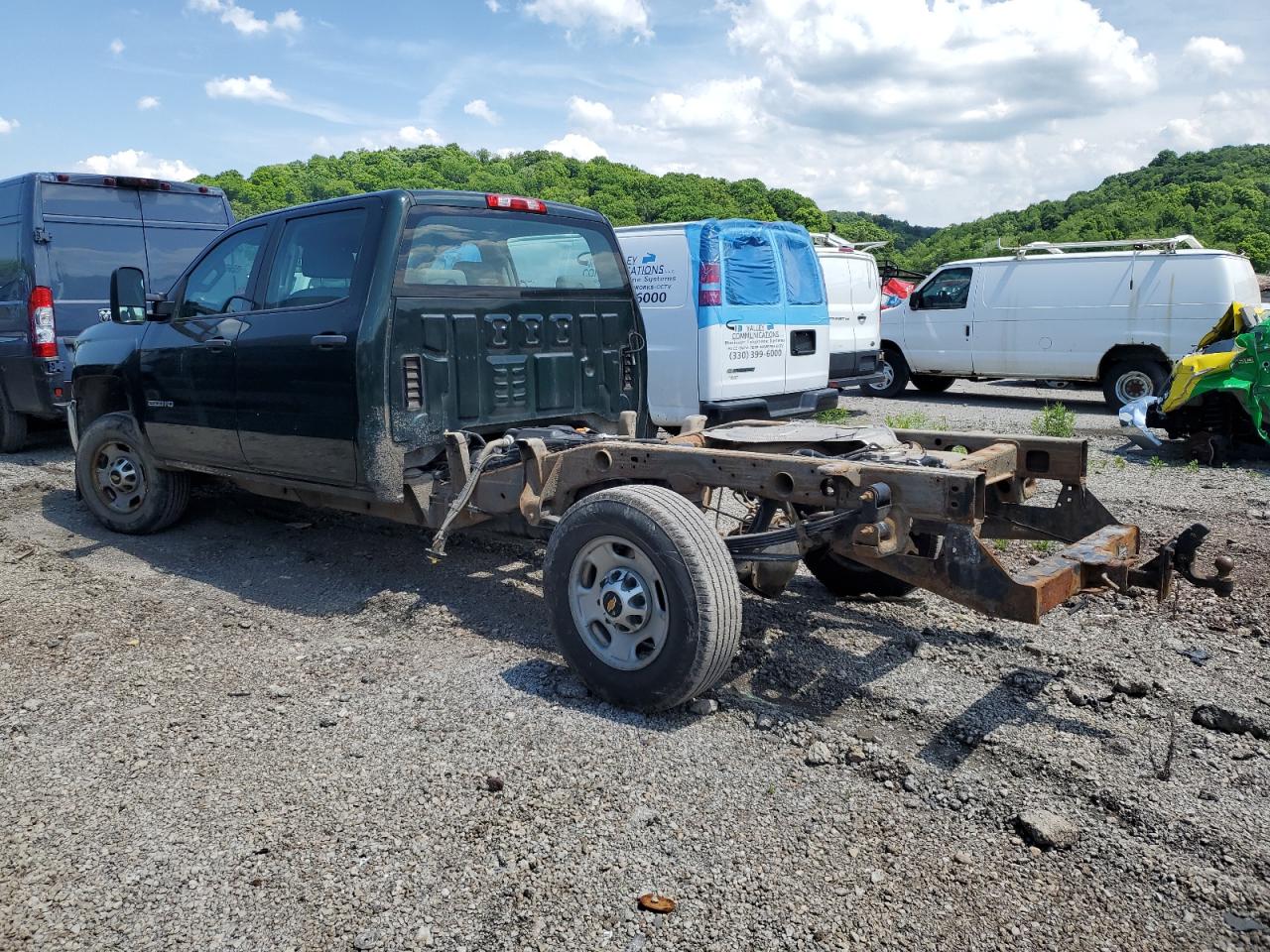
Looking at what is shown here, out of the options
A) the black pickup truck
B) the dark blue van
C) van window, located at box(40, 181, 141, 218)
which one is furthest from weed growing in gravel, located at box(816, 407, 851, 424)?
van window, located at box(40, 181, 141, 218)

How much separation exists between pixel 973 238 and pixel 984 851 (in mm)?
31017

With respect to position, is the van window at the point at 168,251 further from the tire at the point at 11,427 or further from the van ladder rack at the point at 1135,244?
the van ladder rack at the point at 1135,244

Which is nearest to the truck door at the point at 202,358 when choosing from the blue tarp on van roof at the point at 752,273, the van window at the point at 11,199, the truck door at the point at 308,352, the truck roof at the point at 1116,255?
the truck door at the point at 308,352

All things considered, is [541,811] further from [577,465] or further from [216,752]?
[577,465]

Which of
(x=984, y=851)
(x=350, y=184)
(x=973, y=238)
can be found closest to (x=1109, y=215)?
(x=973, y=238)

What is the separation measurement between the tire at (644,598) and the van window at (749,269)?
18.2 feet

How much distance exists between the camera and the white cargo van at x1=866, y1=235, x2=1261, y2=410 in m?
12.8

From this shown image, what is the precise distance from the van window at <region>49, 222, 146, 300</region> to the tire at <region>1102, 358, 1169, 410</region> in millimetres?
11665

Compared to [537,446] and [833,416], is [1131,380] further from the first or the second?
[537,446]

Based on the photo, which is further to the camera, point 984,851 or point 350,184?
point 350,184

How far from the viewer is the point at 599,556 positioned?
399 cm

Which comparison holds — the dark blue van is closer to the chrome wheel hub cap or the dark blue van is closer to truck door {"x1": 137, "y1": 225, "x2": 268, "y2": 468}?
truck door {"x1": 137, "y1": 225, "x2": 268, "y2": 468}

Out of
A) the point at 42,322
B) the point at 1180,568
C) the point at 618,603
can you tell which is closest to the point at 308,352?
the point at 618,603

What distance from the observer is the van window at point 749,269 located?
922cm
